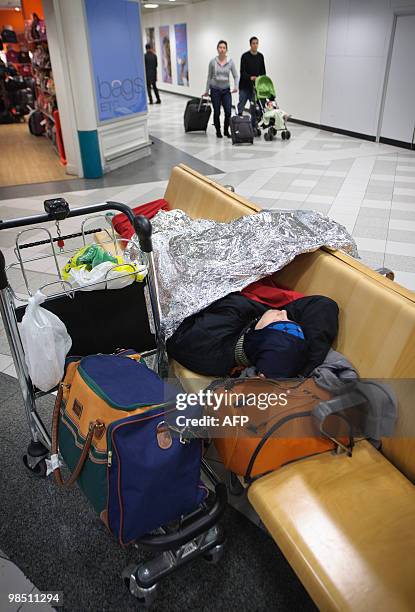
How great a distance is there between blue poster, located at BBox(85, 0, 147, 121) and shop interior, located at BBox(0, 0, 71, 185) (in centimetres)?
116

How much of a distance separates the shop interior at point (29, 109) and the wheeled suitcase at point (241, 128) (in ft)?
9.95

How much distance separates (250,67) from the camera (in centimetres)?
867

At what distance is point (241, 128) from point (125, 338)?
279 inches

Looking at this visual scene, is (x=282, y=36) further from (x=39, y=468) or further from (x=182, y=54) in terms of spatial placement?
(x=39, y=468)

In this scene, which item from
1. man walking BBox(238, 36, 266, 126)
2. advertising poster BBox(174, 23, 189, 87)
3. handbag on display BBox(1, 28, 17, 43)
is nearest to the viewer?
man walking BBox(238, 36, 266, 126)

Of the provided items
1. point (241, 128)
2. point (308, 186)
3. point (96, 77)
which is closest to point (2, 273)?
point (308, 186)

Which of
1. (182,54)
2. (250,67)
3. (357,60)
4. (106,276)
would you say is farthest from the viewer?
(182,54)

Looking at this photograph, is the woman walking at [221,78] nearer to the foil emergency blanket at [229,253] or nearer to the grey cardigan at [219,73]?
the grey cardigan at [219,73]

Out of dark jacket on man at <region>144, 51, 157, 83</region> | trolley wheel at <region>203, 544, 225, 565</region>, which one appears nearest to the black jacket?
trolley wheel at <region>203, 544, 225, 565</region>

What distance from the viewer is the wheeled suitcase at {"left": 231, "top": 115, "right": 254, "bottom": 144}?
26.7 ft

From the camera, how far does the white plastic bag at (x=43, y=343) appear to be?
1.60 meters

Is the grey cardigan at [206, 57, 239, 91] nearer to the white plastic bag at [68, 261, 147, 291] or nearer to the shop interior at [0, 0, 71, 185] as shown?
the shop interior at [0, 0, 71, 185]

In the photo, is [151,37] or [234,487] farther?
[151,37]

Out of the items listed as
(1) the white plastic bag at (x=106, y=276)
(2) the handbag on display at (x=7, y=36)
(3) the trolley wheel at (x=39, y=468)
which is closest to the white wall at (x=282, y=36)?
(2) the handbag on display at (x=7, y=36)
